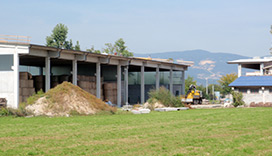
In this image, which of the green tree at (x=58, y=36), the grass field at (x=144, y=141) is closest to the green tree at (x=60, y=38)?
the green tree at (x=58, y=36)

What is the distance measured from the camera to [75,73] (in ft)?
162

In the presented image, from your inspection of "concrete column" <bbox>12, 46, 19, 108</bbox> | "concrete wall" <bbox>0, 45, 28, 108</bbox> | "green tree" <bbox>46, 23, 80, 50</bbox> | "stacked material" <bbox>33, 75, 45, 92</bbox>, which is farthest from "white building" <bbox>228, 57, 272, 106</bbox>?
"green tree" <bbox>46, 23, 80, 50</bbox>

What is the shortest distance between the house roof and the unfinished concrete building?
10.7 meters

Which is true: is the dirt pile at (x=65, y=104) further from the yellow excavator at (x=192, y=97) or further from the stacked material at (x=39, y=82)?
the yellow excavator at (x=192, y=97)

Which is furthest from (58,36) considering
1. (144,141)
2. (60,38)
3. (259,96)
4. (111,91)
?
(144,141)

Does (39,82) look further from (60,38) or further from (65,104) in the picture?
(60,38)

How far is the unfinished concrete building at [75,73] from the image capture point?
3997 centimetres

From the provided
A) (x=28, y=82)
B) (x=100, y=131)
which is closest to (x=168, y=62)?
(x=28, y=82)

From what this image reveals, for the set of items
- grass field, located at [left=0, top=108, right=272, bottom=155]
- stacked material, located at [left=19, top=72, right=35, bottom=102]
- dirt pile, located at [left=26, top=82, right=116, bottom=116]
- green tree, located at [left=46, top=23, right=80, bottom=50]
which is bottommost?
grass field, located at [left=0, top=108, right=272, bottom=155]

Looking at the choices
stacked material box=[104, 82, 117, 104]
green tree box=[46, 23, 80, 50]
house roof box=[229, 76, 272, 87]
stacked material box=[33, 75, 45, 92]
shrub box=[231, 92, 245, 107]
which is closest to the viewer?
shrub box=[231, 92, 245, 107]

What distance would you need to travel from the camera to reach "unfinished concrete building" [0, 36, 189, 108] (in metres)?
40.0

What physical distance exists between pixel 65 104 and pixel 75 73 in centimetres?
1733

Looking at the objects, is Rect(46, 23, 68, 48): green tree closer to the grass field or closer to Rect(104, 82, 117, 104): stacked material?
Rect(104, 82, 117, 104): stacked material

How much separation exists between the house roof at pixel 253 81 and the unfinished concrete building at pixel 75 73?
1069 cm
